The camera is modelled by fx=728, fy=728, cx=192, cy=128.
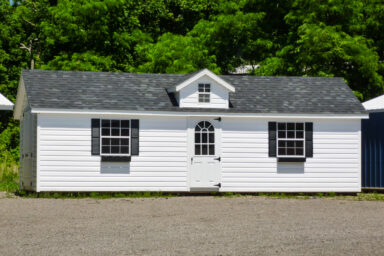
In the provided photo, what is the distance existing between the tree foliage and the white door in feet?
36.6

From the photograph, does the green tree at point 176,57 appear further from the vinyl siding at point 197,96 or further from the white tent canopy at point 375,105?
the vinyl siding at point 197,96

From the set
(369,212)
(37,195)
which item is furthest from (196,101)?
(369,212)

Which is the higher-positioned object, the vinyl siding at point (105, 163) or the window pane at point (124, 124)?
the window pane at point (124, 124)

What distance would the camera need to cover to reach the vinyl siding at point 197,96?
23.0m

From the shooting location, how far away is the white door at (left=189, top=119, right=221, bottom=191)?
74.3ft

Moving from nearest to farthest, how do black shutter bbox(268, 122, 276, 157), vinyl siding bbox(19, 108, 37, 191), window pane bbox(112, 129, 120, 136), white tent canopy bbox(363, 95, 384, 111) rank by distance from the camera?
window pane bbox(112, 129, 120, 136), vinyl siding bbox(19, 108, 37, 191), black shutter bbox(268, 122, 276, 157), white tent canopy bbox(363, 95, 384, 111)

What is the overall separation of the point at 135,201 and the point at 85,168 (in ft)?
9.05

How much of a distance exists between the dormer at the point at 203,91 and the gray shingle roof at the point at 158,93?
30 cm

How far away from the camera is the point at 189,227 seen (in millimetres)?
12898

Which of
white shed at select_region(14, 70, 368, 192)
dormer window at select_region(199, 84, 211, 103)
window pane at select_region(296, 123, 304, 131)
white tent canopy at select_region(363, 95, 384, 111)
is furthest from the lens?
white tent canopy at select_region(363, 95, 384, 111)

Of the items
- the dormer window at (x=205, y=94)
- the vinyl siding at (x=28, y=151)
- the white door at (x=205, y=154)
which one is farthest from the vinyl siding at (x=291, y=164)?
the vinyl siding at (x=28, y=151)

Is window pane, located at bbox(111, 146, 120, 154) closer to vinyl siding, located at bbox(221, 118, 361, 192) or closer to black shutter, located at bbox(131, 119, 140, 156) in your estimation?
black shutter, located at bbox(131, 119, 140, 156)

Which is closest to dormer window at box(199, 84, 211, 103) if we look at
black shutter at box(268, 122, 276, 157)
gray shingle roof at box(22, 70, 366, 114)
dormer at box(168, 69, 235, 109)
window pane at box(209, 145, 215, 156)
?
dormer at box(168, 69, 235, 109)

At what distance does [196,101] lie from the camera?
23031 millimetres
